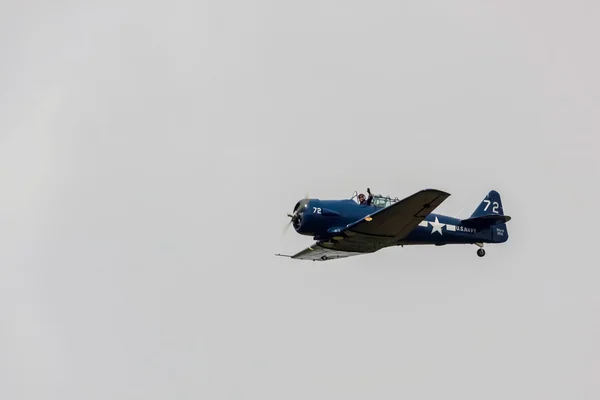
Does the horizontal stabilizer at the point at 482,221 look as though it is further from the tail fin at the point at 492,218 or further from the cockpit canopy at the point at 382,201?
the cockpit canopy at the point at 382,201

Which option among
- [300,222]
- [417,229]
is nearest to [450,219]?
[417,229]

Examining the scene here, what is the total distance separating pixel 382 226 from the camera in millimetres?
33750

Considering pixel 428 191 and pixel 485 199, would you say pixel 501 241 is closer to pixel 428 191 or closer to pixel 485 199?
pixel 485 199

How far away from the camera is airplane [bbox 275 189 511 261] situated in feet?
108

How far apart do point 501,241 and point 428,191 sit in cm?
826

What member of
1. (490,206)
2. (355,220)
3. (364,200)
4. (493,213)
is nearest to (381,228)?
(355,220)

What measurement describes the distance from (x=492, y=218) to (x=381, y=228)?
563 cm

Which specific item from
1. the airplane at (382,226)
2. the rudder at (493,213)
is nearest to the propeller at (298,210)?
the airplane at (382,226)

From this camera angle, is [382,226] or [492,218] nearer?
[382,226]

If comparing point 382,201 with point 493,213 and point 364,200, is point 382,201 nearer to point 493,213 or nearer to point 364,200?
point 364,200

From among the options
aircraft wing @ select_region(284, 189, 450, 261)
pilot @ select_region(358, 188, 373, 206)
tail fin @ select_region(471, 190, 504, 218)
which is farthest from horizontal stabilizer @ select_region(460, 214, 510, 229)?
pilot @ select_region(358, 188, 373, 206)

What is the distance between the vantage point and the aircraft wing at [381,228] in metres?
32.0

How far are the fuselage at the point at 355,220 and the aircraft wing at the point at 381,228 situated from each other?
491 mm

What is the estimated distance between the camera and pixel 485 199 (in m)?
39.6
